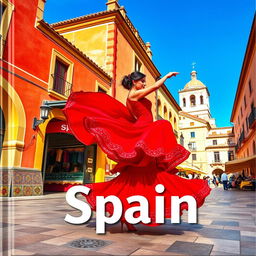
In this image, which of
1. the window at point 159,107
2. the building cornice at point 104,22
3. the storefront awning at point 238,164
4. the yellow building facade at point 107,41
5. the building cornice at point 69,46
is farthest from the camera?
the window at point 159,107

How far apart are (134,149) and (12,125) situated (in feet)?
22.2

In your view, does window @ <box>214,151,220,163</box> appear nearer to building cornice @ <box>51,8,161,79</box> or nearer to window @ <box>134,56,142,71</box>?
window @ <box>134,56,142,71</box>

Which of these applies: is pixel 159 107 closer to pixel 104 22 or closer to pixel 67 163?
pixel 104 22

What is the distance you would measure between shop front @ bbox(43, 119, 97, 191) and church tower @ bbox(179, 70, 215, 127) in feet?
184

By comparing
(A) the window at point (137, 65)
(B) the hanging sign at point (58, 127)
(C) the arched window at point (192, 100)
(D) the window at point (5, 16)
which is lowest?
(B) the hanging sign at point (58, 127)

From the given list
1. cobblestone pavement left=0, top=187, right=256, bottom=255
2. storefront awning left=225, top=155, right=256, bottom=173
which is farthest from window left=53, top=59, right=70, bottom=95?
storefront awning left=225, top=155, right=256, bottom=173

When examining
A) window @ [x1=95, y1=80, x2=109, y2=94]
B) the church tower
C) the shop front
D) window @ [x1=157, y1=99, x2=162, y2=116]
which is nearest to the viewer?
the shop front

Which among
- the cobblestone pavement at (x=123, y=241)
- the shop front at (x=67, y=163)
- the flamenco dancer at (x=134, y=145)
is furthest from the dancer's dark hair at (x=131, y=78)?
the shop front at (x=67, y=163)

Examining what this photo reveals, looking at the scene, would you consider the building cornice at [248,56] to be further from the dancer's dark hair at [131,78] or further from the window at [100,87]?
the dancer's dark hair at [131,78]

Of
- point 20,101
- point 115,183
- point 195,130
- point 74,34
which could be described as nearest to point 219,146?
point 195,130

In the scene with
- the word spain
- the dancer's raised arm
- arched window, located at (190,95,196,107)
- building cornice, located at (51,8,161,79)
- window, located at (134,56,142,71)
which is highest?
arched window, located at (190,95,196,107)

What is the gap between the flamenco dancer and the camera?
2451mm

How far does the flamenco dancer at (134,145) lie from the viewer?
2.45 meters

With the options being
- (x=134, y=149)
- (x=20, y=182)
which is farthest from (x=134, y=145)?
(x=20, y=182)
